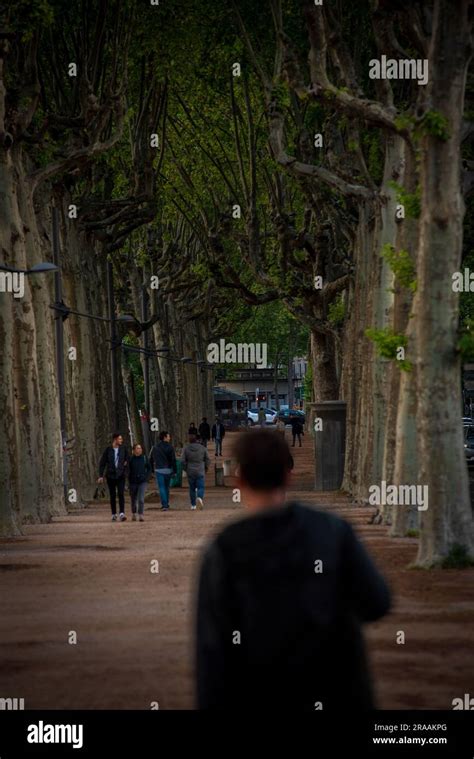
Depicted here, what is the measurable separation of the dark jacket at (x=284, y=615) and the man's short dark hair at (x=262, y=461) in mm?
131

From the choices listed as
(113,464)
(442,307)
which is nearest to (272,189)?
(113,464)

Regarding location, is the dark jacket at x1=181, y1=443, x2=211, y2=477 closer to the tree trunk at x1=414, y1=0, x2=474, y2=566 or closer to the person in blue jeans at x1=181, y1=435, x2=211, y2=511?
the person in blue jeans at x1=181, y1=435, x2=211, y2=511

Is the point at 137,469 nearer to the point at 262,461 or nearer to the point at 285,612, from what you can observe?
the point at 262,461

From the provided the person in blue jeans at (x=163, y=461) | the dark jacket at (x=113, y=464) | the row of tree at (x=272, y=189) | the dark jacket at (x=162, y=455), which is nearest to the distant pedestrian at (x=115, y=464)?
the dark jacket at (x=113, y=464)

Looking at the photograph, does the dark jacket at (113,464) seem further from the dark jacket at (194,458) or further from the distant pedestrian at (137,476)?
the dark jacket at (194,458)

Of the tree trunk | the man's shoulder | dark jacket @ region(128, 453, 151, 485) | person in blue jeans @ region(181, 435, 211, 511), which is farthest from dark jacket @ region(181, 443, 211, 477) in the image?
the man's shoulder

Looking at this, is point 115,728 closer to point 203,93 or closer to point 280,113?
point 280,113

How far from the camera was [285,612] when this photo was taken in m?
4.36

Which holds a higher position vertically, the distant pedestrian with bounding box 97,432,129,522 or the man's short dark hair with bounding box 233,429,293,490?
the man's short dark hair with bounding box 233,429,293,490

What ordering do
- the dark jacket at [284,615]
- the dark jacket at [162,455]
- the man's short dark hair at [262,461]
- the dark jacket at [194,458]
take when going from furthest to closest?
the dark jacket at [194,458] → the dark jacket at [162,455] → the man's short dark hair at [262,461] → the dark jacket at [284,615]

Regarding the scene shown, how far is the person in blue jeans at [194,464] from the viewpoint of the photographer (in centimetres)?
3150

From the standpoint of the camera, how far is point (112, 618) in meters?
13.2

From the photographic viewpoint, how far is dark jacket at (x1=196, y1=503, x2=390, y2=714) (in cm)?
430

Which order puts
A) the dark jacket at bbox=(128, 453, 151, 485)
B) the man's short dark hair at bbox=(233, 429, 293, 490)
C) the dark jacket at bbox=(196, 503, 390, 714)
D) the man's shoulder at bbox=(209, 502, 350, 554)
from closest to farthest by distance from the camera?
the dark jacket at bbox=(196, 503, 390, 714) → the man's shoulder at bbox=(209, 502, 350, 554) → the man's short dark hair at bbox=(233, 429, 293, 490) → the dark jacket at bbox=(128, 453, 151, 485)
